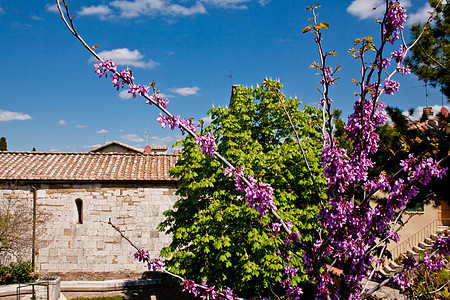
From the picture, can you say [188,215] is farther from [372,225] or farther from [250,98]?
[372,225]

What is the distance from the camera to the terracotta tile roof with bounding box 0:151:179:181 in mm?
14414

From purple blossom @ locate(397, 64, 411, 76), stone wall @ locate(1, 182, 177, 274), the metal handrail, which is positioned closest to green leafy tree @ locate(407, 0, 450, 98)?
purple blossom @ locate(397, 64, 411, 76)

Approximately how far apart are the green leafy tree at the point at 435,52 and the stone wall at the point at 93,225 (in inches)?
450

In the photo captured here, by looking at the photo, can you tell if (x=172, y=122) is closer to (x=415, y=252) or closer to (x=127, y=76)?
(x=127, y=76)

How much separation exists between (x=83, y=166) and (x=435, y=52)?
573 inches

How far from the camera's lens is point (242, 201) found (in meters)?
10.2

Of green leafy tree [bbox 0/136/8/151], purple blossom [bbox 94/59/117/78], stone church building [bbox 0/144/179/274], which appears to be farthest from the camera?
green leafy tree [bbox 0/136/8/151]

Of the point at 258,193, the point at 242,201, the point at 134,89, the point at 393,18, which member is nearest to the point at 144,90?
the point at 134,89

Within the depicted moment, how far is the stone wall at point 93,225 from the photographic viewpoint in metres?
14.1

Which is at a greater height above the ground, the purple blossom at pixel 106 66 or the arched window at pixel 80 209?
the purple blossom at pixel 106 66

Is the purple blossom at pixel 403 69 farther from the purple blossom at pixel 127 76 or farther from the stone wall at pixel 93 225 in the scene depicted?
the stone wall at pixel 93 225

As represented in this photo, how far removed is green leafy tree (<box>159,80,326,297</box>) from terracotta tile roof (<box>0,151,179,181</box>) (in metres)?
4.51

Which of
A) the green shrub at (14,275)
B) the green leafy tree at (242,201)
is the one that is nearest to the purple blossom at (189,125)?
the green leafy tree at (242,201)

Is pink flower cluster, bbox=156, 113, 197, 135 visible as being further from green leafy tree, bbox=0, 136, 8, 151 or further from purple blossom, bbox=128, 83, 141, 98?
green leafy tree, bbox=0, 136, 8, 151
